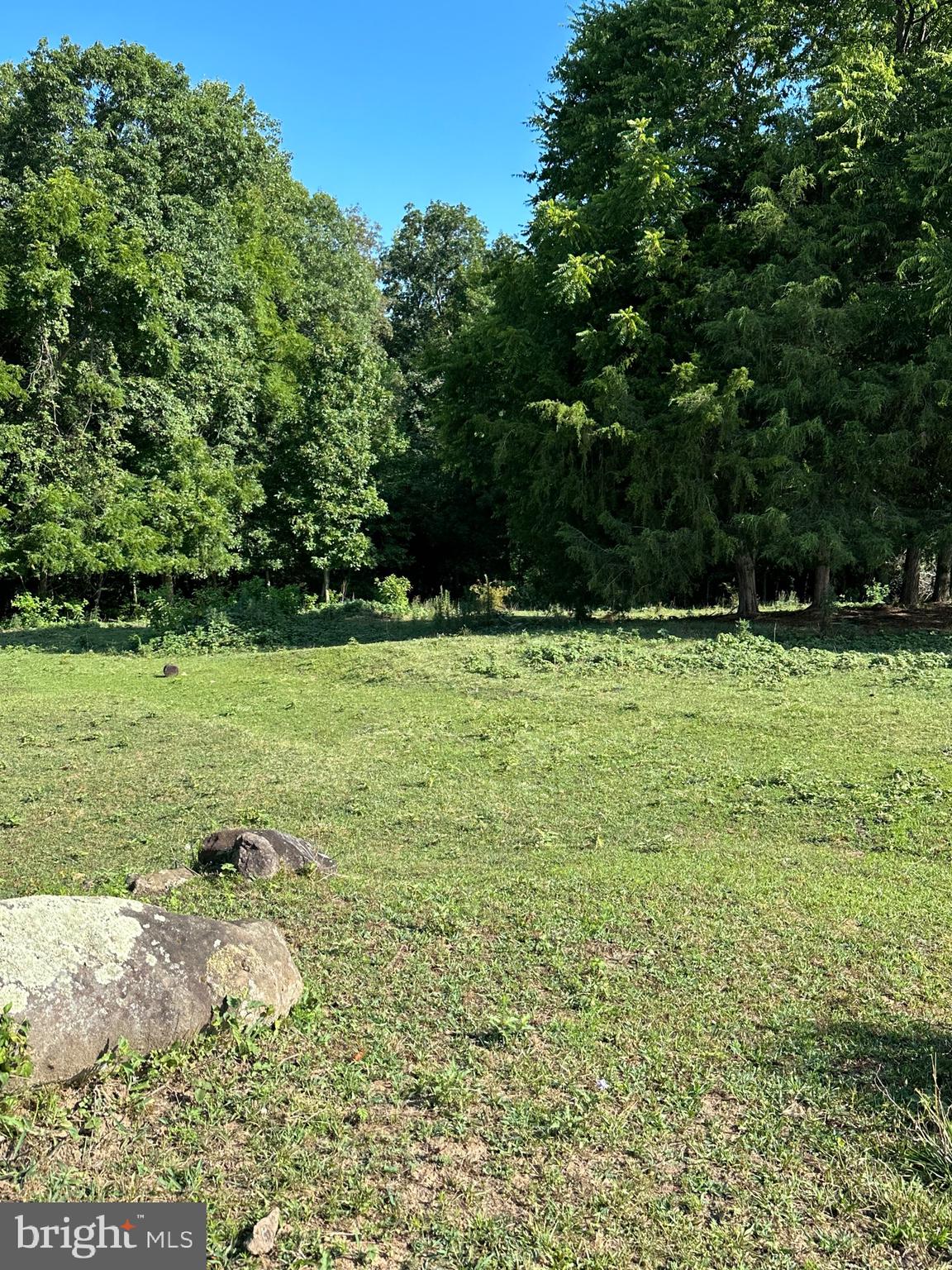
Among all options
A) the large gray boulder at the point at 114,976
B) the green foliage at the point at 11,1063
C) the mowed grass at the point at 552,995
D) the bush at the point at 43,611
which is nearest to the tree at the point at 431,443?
the bush at the point at 43,611

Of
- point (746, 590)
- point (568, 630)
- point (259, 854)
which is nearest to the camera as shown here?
point (259, 854)

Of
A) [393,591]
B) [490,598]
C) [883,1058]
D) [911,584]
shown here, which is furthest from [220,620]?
[883,1058]

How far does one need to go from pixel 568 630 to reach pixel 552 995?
40.5ft

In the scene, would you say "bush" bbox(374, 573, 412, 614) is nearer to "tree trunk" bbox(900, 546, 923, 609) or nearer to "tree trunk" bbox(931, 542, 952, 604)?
"tree trunk" bbox(900, 546, 923, 609)

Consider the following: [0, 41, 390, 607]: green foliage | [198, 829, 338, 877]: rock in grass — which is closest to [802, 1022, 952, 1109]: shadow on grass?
[198, 829, 338, 877]: rock in grass

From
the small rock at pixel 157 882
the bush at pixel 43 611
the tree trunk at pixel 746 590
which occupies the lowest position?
the small rock at pixel 157 882

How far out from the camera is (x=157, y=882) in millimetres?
5133

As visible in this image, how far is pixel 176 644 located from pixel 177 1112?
596 inches

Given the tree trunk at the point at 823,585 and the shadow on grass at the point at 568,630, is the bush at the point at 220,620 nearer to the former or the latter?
the shadow on grass at the point at 568,630

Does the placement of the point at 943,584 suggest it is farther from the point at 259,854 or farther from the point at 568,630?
the point at 259,854

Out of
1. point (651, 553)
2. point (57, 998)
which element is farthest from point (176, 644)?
point (57, 998)

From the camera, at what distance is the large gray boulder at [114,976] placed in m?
3.15

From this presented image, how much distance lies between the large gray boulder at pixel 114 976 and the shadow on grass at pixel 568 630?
11768 millimetres

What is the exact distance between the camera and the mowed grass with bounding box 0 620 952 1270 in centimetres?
269
